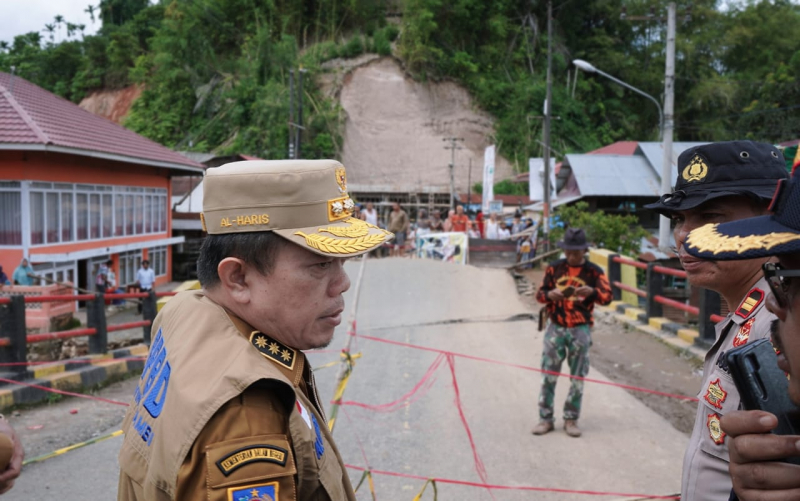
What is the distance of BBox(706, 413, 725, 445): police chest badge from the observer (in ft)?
6.43

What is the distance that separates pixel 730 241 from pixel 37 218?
17433mm

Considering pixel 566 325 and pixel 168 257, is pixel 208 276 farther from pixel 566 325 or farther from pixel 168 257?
pixel 168 257

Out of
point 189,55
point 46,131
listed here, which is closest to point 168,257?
point 46,131

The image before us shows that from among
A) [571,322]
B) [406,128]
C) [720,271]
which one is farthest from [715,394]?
[406,128]

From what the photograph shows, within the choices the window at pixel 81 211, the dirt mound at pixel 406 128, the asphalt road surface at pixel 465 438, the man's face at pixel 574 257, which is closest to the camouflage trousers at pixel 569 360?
the asphalt road surface at pixel 465 438

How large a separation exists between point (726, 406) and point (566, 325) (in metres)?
3.96

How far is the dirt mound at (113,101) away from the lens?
2021 inches

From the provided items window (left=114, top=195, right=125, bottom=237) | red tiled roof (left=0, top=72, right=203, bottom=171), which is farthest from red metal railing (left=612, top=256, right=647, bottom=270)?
window (left=114, top=195, right=125, bottom=237)

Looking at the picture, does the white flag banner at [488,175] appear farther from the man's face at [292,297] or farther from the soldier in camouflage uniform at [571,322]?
the man's face at [292,297]

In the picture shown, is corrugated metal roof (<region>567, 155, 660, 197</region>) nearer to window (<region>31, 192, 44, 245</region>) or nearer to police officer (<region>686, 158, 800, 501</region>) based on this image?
window (<region>31, 192, 44, 245</region>)

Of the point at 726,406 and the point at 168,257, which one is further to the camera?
the point at 168,257

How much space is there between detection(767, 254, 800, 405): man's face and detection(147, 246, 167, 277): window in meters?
22.3

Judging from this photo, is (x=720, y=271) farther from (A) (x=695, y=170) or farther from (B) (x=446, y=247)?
(B) (x=446, y=247)

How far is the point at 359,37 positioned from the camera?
1965 inches
